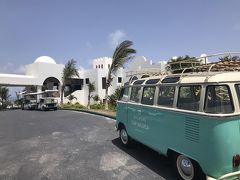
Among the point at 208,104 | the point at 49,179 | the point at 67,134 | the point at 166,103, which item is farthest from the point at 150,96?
the point at 67,134

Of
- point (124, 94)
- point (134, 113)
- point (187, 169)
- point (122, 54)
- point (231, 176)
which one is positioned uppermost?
point (122, 54)

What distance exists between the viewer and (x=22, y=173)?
611cm

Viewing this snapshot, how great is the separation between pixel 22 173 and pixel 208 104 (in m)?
4.88

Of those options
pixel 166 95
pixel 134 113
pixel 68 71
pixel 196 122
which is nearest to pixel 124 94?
pixel 134 113

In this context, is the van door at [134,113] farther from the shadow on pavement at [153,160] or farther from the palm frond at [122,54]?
the palm frond at [122,54]

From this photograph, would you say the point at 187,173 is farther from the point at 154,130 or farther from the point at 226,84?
the point at 226,84

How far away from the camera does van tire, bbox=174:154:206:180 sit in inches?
188

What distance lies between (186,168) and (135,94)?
2964 millimetres

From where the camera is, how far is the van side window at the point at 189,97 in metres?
4.77

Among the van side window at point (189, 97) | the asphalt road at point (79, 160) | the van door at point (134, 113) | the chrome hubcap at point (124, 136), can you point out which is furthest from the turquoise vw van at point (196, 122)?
the chrome hubcap at point (124, 136)

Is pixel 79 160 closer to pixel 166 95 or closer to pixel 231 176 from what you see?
pixel 166 95

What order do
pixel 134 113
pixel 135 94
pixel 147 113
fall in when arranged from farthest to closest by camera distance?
pixel 135 94
pixel 134 113
pixel 147 113

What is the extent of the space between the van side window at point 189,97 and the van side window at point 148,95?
117 centimetres

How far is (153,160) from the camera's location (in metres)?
6.76
